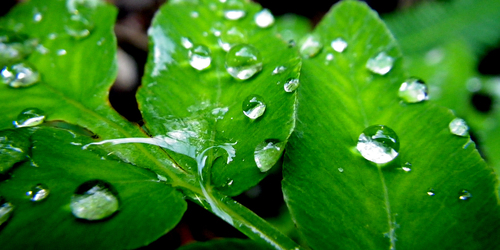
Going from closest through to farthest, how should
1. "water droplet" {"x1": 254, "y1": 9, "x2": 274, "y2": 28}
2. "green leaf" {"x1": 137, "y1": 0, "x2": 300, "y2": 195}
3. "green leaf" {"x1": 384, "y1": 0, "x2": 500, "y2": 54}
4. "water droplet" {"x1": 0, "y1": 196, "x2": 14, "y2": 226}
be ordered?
"water droplet" {"x1": 0, "y1": 196, "x2": 14, "y2": 226}
"green leaf" {"x1": 137, "y1": 0, "x2": 300, "y2": 195}
"water droplet" {"x1": 254, "y1": 9, "x2": 274, "y2": 28}
"green leaf" {"x1": 384, "y1": 0, "x2": 500, "y2": 54}

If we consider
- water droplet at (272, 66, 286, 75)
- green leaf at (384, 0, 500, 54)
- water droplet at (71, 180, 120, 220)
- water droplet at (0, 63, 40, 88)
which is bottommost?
green leaf at (384, 0, 500, 54)

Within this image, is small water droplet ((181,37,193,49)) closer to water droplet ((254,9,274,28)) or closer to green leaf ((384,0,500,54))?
water droplet ((254,9,274,28))

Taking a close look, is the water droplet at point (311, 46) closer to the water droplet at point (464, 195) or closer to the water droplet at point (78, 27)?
the water droplet at point (464, 195)

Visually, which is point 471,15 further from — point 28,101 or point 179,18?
point 28,101

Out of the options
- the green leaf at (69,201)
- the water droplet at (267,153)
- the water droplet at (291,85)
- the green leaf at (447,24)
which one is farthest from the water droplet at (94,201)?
the green leaf at (447,24)

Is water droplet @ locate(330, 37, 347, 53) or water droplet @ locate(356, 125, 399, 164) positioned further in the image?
water droplet @ locate(330, 37, 347, 53)

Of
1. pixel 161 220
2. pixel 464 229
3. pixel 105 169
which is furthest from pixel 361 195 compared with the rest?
pixel 105 169

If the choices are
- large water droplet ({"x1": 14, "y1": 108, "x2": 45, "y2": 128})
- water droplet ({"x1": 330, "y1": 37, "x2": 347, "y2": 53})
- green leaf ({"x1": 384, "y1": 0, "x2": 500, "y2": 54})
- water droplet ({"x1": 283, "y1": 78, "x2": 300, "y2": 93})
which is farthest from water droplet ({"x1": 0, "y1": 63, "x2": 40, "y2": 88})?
green leaf ({"x1": 384, "y1": 0, "x2": 500, "y2": 54})
